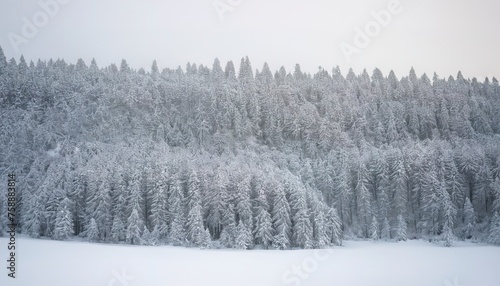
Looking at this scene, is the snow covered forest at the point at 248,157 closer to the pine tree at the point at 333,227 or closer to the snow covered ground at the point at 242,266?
the pine tree at the point at 333,227

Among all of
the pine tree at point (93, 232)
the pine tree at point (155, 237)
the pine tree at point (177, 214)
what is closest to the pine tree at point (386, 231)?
the pine tree at point (177, 214)

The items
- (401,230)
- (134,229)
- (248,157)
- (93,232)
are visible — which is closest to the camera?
(134,229)

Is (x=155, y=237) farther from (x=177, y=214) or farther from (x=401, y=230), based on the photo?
(x=401, y=230)

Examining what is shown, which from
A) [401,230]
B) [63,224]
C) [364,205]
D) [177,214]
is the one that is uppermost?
[364,205]

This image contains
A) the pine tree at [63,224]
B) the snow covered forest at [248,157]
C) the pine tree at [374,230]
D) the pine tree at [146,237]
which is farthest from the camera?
the pine tree at [374,230]

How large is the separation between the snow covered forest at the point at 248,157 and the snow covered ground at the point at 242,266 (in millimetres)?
8202

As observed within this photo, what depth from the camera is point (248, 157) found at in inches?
3455

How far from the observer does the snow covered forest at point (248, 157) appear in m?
67.4

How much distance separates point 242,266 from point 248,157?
42.0m

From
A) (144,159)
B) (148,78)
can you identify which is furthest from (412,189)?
(148,78)

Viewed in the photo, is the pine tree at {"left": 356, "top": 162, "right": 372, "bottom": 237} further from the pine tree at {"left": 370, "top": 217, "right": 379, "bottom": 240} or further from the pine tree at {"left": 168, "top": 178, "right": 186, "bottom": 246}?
the pine tree at {"left": 168, "top": 178, "right": 186, "bottom": 246}

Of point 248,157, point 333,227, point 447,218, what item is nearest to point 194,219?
point 333,227

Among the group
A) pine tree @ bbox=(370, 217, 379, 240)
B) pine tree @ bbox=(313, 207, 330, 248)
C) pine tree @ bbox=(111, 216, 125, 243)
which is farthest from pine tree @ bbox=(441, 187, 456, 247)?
pine tree @ bbox=(111, 216, 125, 243)

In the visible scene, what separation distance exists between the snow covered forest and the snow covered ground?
8.20m
